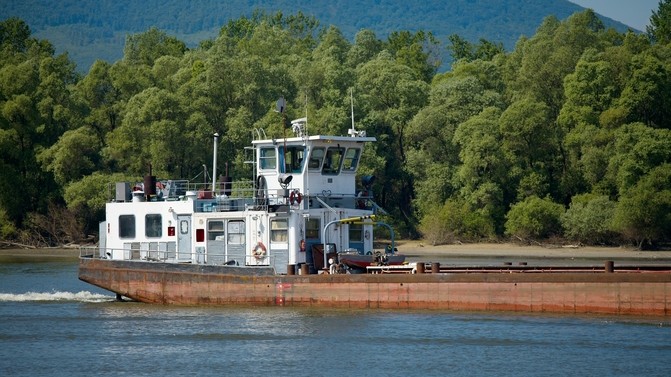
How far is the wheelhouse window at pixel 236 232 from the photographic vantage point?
43562mm

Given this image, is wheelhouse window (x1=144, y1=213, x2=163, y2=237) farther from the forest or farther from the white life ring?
the forest

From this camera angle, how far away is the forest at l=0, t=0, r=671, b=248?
78.6 metres

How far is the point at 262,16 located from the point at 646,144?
318 ft

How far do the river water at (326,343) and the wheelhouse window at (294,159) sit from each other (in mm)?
5292

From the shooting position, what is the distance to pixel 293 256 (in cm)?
4231

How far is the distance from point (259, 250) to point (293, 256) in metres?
1.38

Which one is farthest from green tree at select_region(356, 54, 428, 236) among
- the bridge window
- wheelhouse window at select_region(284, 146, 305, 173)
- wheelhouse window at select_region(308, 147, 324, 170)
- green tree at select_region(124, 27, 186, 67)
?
the bridge window

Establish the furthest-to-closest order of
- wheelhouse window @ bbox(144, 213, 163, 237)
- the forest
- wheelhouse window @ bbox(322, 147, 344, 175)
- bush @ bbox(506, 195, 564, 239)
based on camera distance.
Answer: the forest
bush @ bbox(506, 195, 564, 239)
wheelhouse window @ bbox(144, 213, 163, 237)
wheelhouse window @ bbox(322, 147, 344, 175)

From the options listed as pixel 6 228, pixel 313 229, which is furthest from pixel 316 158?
pixel 6 228

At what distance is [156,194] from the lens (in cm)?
4709

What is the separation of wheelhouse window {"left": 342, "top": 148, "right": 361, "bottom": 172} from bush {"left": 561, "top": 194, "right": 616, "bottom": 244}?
33.4 metres

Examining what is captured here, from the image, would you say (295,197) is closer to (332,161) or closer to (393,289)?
(332,161)

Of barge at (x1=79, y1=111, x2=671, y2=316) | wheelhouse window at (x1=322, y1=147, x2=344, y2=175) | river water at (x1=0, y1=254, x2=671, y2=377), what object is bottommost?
river water at (x1=0, y1=254, x2=671, y2=377)

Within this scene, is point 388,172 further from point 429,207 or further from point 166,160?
point 166,160
